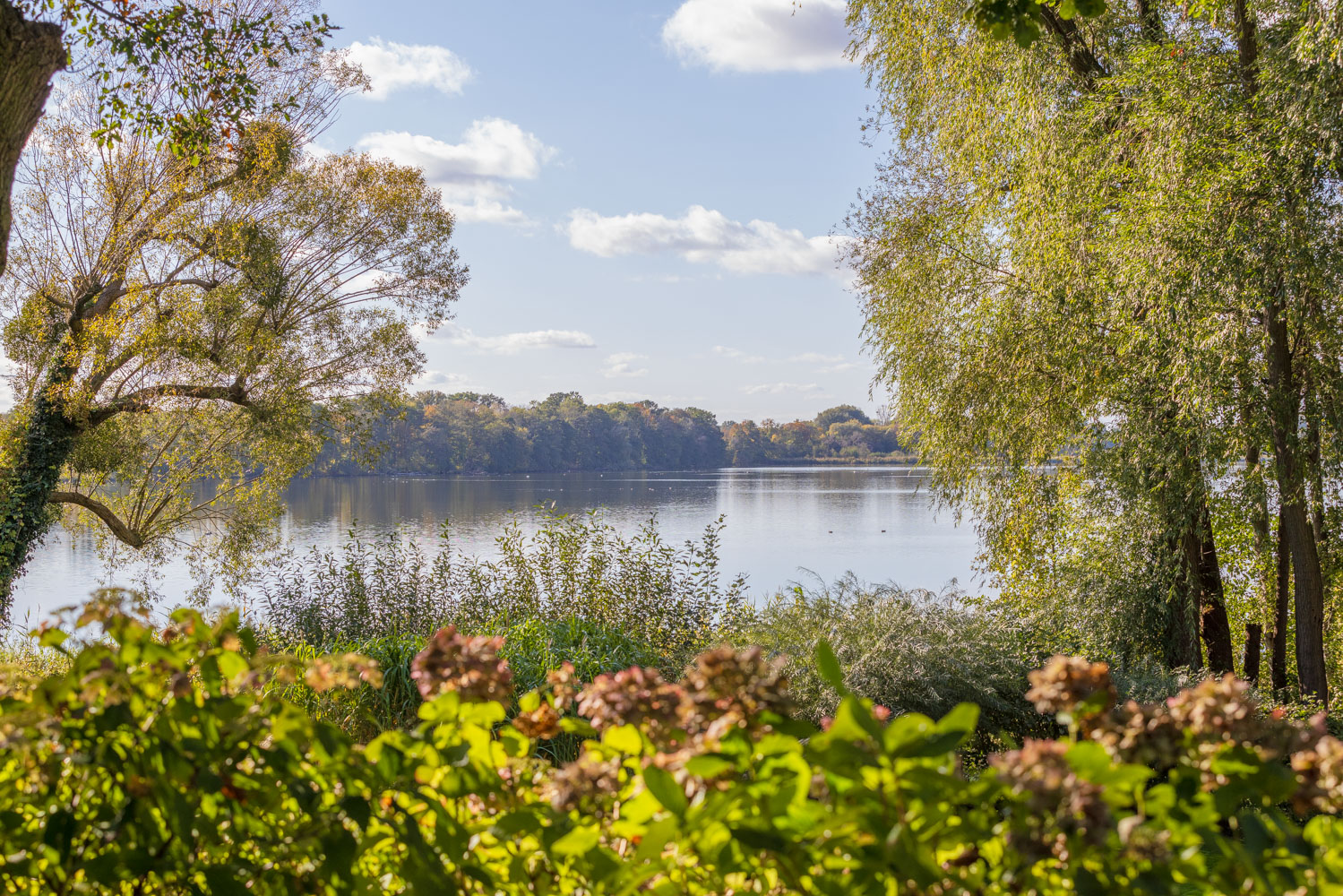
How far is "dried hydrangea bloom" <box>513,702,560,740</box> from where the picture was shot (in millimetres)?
981

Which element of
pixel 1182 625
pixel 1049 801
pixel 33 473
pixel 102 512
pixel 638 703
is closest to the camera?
pixel 1049 801

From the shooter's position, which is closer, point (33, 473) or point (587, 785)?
point (587, 785)

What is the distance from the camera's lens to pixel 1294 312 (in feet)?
15.6

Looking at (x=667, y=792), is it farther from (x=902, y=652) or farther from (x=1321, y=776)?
(x=902, y=652)

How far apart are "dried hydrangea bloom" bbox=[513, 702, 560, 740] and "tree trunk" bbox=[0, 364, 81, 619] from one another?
29.2ft

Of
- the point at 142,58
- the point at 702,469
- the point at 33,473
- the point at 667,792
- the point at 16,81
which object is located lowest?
the point at 702,469

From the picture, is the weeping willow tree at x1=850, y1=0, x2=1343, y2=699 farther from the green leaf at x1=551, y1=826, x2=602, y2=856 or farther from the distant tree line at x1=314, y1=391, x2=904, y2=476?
the distant tree line at x1=314, y1=391, x2=904, y2=476

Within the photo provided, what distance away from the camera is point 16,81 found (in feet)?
5.82

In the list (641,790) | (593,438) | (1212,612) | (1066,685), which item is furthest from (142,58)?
(593,438)

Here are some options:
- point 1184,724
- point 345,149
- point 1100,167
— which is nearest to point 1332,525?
point 1100,167

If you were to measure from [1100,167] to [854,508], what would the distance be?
25.1 metres

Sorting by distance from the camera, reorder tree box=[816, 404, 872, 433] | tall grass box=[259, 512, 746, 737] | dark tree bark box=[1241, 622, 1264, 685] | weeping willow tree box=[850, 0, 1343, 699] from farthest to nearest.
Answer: tree box=[816, 404, 872, 433] < dark tree bark box=[1241, 622, 1264, 685] < tall grass box=[259, 512, 746, 737] < weeping willow tree box=[850, 0, 1343, 699]

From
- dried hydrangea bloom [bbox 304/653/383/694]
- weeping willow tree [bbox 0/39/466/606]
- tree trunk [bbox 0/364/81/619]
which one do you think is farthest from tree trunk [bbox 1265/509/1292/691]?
tree trunk [bbox 0/364/81/619]

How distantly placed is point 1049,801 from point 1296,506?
5.95m
